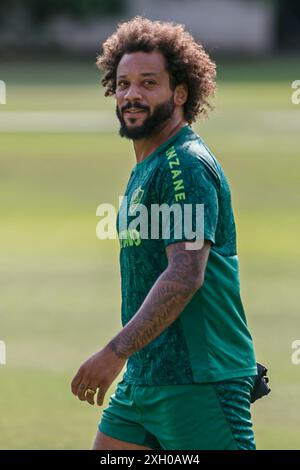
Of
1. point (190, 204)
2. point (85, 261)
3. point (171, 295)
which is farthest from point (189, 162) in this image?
point (85, 261)

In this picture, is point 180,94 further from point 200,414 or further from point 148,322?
point 200,414

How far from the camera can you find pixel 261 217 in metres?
23.1

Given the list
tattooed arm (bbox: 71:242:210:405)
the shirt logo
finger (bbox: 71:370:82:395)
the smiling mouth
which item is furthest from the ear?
finger (bbox: 71:370:82:395)

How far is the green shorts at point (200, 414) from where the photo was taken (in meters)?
6.40

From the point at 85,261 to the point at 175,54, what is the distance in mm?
11815

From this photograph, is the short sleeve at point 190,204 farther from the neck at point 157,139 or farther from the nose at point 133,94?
the nose at point 133,94

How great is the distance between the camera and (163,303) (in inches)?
240

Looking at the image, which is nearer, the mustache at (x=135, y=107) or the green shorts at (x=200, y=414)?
the green shorts at (x=200, y=414)

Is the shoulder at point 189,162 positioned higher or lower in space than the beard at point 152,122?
lower

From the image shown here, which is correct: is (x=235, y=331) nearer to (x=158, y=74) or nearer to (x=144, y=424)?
(x=144, y=424)

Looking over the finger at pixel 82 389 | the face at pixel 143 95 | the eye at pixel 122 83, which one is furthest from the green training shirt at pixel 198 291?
the finger at pixel 82 389

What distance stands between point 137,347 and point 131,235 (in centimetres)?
64

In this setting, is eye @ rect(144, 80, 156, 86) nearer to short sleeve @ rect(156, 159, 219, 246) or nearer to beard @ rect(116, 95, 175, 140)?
beard @ rect(116, 95, 175, 140)
